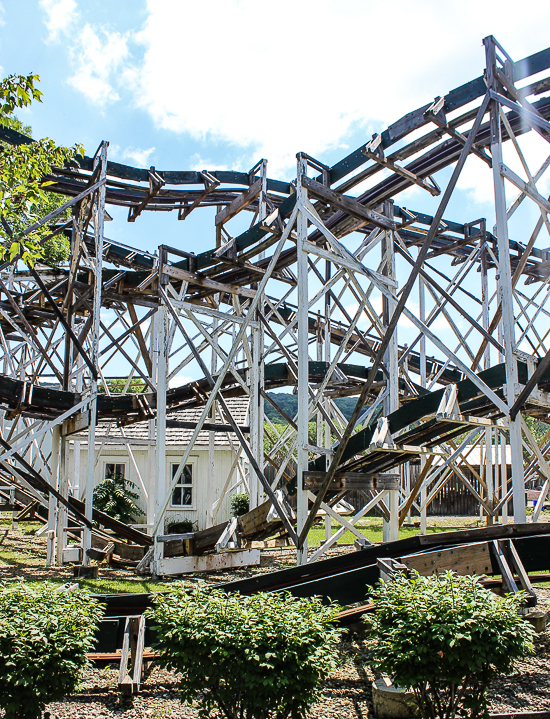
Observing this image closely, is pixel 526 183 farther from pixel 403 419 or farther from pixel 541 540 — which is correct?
pixel 541 540

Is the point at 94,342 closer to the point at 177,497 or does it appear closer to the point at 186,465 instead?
the point at 186,465

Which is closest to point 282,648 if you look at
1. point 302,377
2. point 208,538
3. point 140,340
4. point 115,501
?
point 302,377

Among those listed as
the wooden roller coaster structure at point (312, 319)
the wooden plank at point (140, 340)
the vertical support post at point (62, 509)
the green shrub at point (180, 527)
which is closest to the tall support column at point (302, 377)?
the wooden roller coaster structure at point (312, 319)

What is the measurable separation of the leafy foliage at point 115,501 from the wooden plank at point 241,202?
9.93 m

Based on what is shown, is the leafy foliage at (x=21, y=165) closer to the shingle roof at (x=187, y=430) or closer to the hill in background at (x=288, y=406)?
the shingle roof at (x=187, y=430)

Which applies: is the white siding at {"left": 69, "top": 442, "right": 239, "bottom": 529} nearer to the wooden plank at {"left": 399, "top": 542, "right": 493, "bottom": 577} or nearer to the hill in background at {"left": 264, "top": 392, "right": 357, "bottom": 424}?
the wooden plank at {"left": 399, "top": 542, "right": 493, "bottom": 577}

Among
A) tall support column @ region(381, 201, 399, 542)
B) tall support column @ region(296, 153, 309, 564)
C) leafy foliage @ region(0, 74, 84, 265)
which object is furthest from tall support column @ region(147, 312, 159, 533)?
leafy foliage @ region(0, 74, 84, 265)

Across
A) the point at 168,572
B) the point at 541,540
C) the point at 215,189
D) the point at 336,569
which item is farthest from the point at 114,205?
the point at 541,540

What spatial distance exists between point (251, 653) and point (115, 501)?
1506 cm

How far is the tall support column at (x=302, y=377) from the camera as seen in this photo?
6.85 m

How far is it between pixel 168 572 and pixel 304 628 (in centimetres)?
617

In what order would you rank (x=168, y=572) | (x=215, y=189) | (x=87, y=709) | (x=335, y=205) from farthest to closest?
1. (x=215, y=189)
2. (x=168, y=572)
3. (x=335, y=205)
4. (x=87, y=709)

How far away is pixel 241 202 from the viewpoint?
10328 mm

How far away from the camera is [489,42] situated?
6629 millimetres
